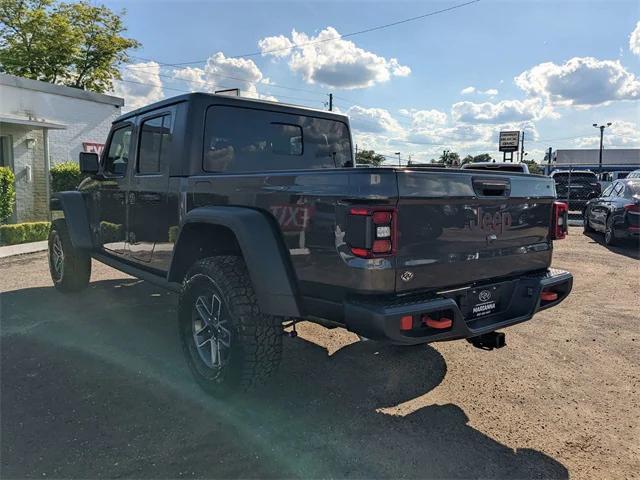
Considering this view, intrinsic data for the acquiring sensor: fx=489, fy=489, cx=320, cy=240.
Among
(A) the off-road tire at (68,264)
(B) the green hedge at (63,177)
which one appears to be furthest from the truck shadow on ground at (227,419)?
(B) the green hedge at (63,177)

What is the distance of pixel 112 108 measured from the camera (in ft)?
54.4

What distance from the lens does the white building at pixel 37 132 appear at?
12867 millimetres

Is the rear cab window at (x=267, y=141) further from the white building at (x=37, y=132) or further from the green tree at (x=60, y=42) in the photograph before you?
the green tree at (x=60, y=42)

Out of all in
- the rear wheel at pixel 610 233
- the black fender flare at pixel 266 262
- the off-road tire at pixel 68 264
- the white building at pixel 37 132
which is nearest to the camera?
the black fender flare at pixel 266 262

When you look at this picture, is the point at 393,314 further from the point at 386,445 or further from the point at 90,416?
the point at 90,416

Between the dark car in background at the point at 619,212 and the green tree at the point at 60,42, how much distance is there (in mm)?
25619

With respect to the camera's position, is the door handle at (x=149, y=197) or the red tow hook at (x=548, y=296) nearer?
the red tow hook at (x=548, y=296)

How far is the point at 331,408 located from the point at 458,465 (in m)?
0.92

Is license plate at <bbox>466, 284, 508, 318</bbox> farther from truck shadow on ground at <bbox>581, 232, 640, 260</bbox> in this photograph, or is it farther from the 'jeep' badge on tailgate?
truck shadow on ground at <bbox>581, 232, 640, 260</bbox>

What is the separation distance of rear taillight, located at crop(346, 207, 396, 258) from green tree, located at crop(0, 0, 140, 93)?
27780 millimetres

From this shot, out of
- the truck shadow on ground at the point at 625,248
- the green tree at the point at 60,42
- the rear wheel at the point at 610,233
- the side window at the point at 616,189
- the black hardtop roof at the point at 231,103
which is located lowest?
the truck shadow on ground at the point at 625,248

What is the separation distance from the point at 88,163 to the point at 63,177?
372 inches

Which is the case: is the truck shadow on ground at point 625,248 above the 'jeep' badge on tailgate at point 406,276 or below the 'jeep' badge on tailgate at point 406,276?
below

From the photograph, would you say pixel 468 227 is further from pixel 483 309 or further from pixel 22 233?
pixel 22 233
